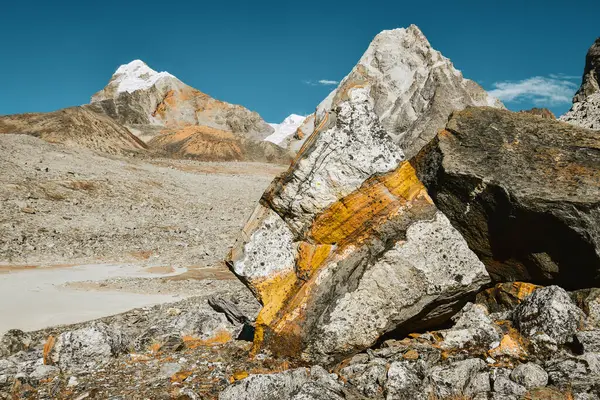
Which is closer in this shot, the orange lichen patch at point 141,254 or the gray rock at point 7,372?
the gray rock at point 7,372

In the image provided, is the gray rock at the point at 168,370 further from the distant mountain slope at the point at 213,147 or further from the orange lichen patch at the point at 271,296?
the distant mountain slope at the point at 213,147

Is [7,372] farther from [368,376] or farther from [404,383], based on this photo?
[404,383]

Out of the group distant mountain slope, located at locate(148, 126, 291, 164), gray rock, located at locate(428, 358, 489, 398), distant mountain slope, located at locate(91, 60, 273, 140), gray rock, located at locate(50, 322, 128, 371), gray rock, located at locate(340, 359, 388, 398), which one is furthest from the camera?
distant mountain slope, located at locate(91, 60, 273, 140)

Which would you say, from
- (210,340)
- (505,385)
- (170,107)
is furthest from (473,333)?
(170,107)

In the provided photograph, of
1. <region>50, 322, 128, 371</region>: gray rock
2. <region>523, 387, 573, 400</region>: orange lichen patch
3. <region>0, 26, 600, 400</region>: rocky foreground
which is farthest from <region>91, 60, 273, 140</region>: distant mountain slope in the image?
<region>523, 387, 573, 400</region>: orange lichen patch

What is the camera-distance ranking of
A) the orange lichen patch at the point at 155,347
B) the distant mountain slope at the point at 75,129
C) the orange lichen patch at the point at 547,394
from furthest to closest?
the distant mountain slope at the point at 75,129 < the orange lichen patch at the point at 155,347 < the orange lichen patch at the point at 547,394

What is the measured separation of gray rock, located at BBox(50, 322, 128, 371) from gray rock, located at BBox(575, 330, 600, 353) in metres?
5.92

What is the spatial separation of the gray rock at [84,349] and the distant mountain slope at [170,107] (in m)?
105

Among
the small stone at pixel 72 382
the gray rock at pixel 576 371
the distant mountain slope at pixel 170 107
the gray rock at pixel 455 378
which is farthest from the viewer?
the distant mountain slope at pixel 170 107

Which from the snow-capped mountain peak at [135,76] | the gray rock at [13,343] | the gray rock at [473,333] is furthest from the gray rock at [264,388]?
the snow-capped mountain peak at [135,76]

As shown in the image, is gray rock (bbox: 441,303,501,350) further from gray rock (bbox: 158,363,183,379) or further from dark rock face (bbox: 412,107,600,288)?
gray rock (bbox: 158,363,183,379)

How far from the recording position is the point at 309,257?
6.79m

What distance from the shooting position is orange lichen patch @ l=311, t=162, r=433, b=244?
671cm

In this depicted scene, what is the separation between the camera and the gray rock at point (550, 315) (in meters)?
5.76
